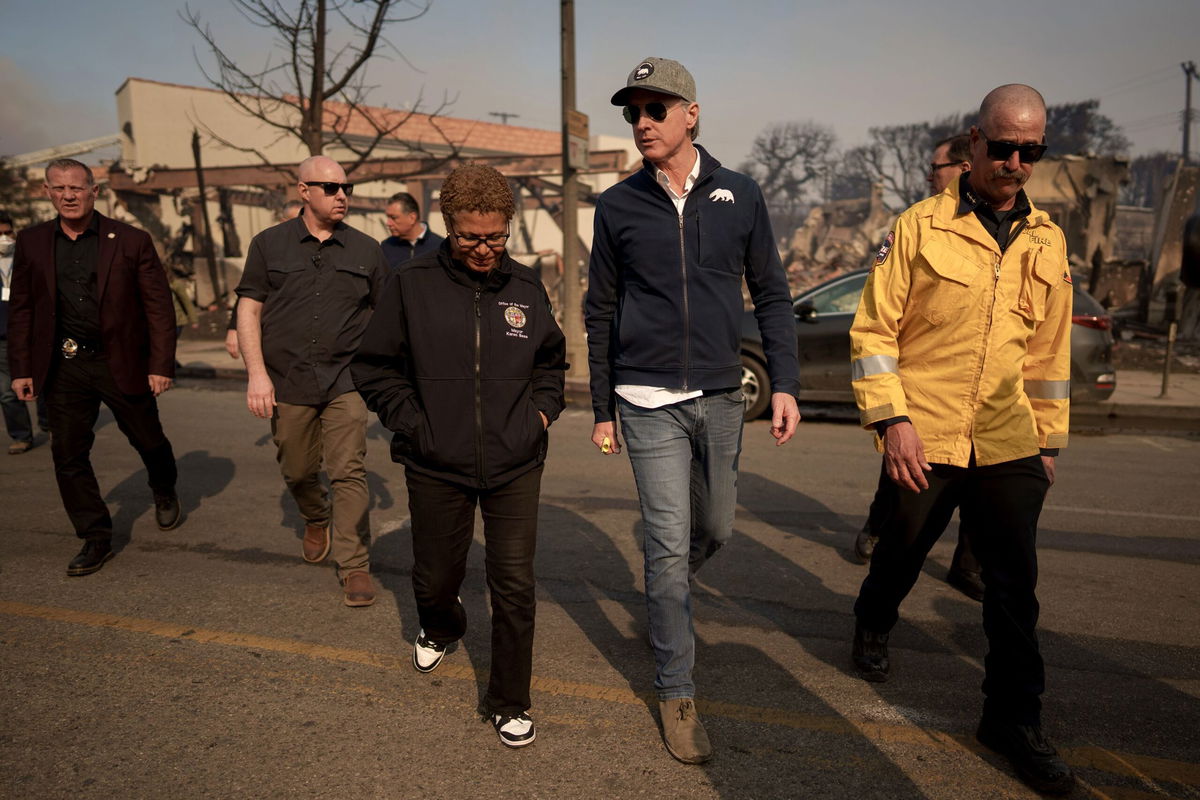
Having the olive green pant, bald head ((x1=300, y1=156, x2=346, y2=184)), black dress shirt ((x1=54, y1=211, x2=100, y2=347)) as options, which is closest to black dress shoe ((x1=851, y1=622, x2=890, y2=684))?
the olive green pant

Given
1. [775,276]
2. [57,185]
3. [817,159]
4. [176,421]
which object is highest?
[817,159]

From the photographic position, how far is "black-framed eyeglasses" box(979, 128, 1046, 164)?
2.55m

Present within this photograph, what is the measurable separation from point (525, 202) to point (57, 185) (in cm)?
3346

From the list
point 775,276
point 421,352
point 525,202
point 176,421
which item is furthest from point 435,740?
point 525,202

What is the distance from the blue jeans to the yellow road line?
0.34 m

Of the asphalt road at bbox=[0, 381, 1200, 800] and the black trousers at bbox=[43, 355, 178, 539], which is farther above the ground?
the black trousers at bbox=[43, 355, 178, 539]

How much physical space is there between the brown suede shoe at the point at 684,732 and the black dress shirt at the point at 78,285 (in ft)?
12.0

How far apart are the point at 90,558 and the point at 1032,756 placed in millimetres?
4383

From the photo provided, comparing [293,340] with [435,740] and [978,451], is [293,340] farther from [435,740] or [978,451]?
[978,451]

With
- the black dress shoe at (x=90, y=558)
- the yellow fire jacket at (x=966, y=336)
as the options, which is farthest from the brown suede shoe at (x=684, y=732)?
the black dress shoe at (x=90, y=558)

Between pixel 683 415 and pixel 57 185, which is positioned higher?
pixel 57 185

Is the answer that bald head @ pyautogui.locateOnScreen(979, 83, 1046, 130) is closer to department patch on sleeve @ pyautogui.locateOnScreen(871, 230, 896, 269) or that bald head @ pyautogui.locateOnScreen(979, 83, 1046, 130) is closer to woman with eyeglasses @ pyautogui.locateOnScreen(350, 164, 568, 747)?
department patch on sleeve @ pyautogui.locateOnScreen(871, 230, 896, 269)

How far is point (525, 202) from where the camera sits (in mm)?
36906

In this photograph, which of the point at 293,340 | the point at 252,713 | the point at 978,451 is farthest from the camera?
the point at 293,340
